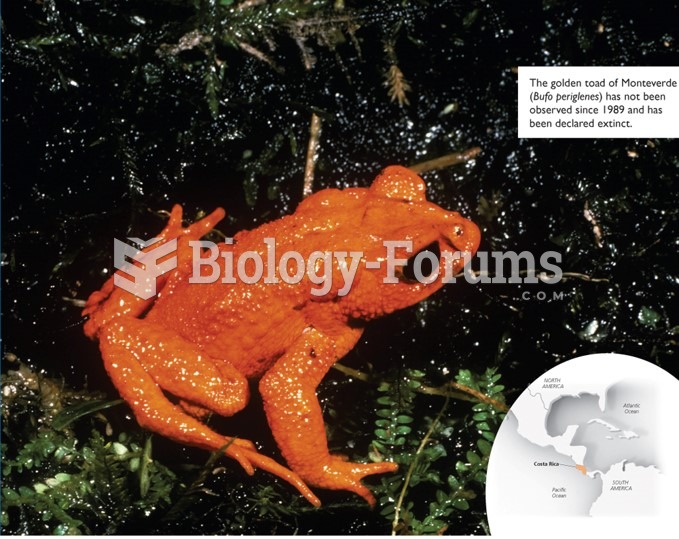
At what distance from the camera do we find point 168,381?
2012mm

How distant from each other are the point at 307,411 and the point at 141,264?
2.92ft

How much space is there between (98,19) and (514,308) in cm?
208

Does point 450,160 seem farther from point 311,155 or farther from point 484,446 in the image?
point 484,446

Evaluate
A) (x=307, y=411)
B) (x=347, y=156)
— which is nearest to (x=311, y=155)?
(x=347, y=156)

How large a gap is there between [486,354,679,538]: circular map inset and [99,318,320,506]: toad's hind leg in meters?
1.03

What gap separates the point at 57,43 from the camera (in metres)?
2.18

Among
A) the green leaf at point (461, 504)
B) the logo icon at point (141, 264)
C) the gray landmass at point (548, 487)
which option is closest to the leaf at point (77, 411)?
the logo icon at point (141, 264)

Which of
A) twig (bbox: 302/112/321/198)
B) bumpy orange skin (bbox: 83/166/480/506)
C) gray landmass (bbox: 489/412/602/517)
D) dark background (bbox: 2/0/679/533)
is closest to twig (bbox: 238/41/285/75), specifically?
dark background (bbox: 2/0/679/533)

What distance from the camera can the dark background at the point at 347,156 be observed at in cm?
226

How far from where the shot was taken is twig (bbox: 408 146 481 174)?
248cm

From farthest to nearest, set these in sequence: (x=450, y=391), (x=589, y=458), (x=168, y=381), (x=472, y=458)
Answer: (x=450, y=391)
(x=472, y=458)
(x=589, y=458)
(x=168, y=381)

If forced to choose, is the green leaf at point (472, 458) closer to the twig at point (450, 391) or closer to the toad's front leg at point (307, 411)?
the twig at point (450, 391)

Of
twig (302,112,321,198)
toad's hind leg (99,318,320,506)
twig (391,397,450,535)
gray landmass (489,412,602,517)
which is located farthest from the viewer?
twig (302,112,321,198)
